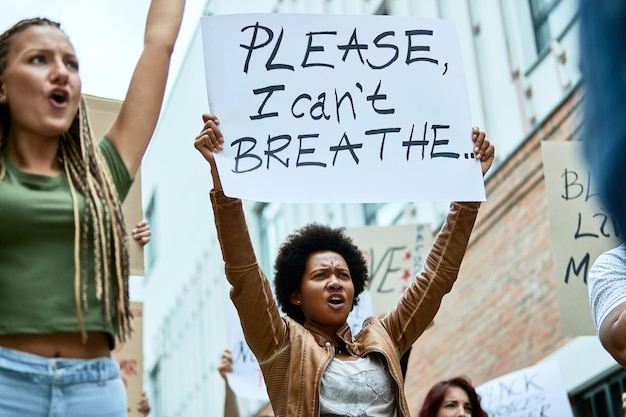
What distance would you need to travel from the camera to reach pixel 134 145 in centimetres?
280

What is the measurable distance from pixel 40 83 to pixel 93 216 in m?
0.32

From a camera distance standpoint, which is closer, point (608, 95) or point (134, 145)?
point (608, 95)

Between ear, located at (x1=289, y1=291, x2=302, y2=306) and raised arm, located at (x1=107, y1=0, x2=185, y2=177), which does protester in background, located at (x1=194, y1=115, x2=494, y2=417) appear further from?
raised arm, located at (x1=107, y1=0, x2=185, y2=177)

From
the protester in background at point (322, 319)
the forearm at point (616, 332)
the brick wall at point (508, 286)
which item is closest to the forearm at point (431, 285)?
the protester in background at point (322, 319)

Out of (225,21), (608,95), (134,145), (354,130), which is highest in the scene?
(225,21)

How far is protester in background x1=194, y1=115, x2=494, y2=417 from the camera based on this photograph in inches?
149

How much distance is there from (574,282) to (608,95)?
489 centimetres

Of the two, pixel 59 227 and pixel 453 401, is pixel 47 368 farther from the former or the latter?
pixel 453 401

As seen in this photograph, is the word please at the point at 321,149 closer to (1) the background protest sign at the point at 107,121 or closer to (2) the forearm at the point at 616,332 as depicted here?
(2) the forearm at the point at 616,332

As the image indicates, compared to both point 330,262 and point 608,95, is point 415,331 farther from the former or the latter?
point 608,95

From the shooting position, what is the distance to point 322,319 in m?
4.13

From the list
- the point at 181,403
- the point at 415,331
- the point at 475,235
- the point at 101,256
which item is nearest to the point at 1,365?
the point at 101,256

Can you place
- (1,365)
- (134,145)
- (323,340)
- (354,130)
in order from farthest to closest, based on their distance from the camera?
(354,130) → (323,340) → (134,145) → (1,365)

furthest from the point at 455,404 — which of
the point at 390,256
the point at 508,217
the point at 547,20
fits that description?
the point at 547,20
